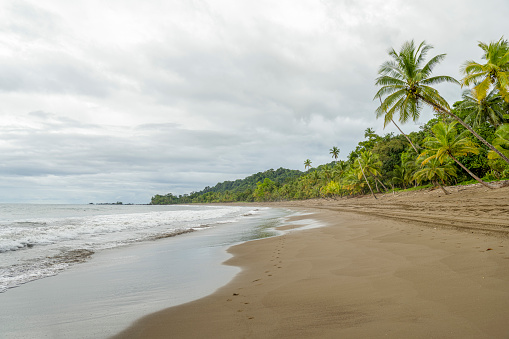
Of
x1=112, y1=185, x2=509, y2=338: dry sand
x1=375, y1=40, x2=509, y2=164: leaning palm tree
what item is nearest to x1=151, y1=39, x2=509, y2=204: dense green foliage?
x1=375, y1=40, x2=509, y2=164: leaning palm tree

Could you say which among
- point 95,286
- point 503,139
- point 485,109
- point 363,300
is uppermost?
point 485,109

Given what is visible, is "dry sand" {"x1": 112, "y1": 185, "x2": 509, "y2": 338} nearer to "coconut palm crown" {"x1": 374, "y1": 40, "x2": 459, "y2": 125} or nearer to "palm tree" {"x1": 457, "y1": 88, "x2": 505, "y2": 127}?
"coconut palm crown" {"x1": 374, "y1": 40, "x2": 459, "y2": 125}

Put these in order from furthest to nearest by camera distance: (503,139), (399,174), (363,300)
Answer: (399,174) < (503,139) < (363,300)

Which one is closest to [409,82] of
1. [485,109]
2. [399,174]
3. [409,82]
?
[409,82]

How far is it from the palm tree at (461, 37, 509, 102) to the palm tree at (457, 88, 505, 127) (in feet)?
45.5

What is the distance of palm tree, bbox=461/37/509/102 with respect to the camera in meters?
15.2

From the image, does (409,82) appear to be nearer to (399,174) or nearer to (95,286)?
(95,286)

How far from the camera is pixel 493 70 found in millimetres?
16078

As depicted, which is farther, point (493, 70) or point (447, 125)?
point (447, 125)

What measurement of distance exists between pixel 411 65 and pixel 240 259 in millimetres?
18987

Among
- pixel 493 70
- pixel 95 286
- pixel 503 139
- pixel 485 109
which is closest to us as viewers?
pixel 95 286

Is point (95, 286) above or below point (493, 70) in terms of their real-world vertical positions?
below

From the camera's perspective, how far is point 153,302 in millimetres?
4371

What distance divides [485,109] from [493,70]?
18.6 metres
